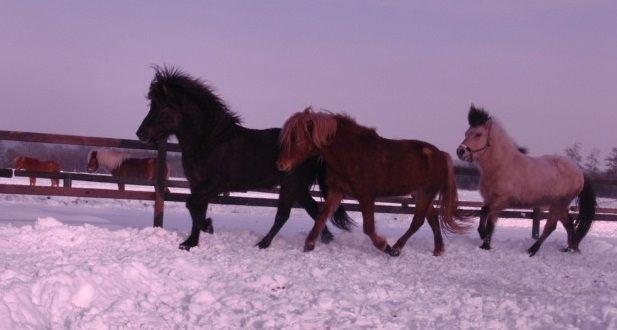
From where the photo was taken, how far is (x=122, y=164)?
18.2 metres

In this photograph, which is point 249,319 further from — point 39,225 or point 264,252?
point 39,225

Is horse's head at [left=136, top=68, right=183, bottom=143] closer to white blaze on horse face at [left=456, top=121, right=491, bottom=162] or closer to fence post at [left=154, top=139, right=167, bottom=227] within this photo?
fence post at [left=154, top=139, right=167, bottom=227]

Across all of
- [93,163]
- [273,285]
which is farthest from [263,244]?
[93,163]

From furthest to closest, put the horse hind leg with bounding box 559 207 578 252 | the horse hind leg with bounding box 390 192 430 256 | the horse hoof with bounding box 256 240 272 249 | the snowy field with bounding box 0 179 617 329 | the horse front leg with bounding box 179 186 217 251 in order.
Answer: the horse hind leg with bounding box 559 207 578 252, the horse hind leg with bounding box 390 192 430 256, the horse hoof with bounding box 256 240 272 249, the horse front leg with bounding box 179 186 217 251, the snowy field with bounding box 0 179 617 329

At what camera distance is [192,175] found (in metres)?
7.06

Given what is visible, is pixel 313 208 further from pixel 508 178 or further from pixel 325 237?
pixel 508 178

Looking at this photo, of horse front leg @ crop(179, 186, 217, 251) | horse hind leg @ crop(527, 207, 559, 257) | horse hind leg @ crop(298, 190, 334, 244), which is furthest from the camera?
horse hind leg @ crop(527, 207, 559, 257)

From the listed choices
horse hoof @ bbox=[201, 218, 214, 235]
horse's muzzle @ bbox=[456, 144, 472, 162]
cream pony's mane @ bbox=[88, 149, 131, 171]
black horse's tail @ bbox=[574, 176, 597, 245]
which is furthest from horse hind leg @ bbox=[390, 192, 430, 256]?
cream pony's mane @ bbox=[88, 149, 131, 171]

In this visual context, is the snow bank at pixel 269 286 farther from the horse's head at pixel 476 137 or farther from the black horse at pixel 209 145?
the horse's head at pixel 476 137

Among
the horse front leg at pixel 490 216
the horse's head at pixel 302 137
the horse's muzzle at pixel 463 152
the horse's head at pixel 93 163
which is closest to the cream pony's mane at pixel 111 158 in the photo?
the horse's head at pixel 93 163

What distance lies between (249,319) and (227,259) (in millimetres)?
2009

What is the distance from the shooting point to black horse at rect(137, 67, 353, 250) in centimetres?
699

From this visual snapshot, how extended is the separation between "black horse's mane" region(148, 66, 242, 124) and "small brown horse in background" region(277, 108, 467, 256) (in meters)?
0.94

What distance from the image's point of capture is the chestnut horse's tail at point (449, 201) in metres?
7.61
